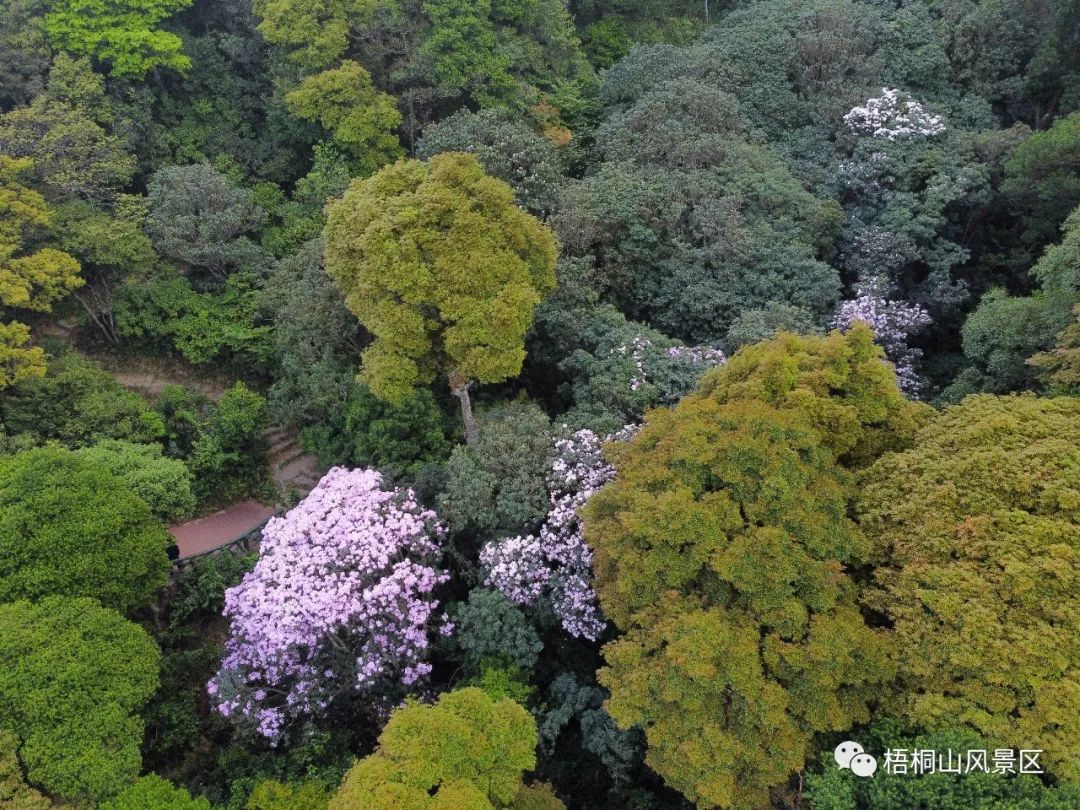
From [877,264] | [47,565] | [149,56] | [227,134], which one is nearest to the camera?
[47,565]

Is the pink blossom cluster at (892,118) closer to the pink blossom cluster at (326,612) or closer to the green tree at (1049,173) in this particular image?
the green tree at (1049,173)

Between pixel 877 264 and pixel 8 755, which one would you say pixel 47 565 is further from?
pixel 877 264

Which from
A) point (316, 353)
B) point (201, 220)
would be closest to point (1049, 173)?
point (316, 353)

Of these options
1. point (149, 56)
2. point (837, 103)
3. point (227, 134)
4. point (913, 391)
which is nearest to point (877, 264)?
point (913, 391)

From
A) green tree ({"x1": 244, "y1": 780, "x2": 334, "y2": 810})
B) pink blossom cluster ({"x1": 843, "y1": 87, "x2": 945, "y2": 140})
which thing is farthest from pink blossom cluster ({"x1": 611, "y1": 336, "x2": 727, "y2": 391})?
pink blossom cluster ({"x1": 843, "y1": 87, "x2": 945, "y2": 140})

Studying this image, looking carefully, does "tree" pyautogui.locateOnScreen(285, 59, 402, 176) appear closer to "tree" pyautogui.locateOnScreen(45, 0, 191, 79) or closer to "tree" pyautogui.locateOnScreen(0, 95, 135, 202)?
"tree" pyautogui.locateOnScreen(45, 0, 191, 79)

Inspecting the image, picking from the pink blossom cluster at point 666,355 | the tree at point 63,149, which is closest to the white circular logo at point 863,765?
the pink blossom cluster at point 666,355

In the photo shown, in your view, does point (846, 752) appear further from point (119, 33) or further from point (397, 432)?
point (119, 33)
